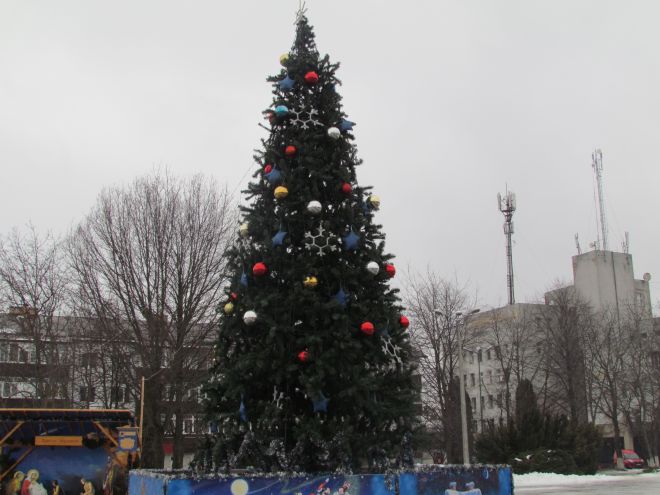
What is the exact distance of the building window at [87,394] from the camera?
30547mm

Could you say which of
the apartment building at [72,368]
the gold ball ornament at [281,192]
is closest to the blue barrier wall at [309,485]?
the gold ball ornament at [281,192]

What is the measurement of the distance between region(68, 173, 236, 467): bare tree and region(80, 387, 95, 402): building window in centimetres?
466

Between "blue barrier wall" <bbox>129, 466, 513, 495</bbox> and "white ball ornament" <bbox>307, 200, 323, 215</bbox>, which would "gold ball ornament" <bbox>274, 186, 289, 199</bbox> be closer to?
"white ball ornament" <bbox>307, 200, 323, 215</bbox>

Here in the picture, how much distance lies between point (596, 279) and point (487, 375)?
51.8 ft

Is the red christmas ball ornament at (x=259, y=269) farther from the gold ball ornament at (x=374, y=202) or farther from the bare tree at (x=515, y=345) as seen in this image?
the bare tree at (x=515, y=345)

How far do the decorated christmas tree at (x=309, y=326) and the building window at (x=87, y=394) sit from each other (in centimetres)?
2115

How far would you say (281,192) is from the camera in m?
11.4

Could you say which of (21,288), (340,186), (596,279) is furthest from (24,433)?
(596,279)

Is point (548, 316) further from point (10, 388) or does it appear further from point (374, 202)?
point (374, 202)

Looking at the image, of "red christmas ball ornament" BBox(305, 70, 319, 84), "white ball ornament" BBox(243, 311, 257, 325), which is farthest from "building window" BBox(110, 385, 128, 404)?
"red christmas ball ornament" BBox(305, 70, 319, 84)

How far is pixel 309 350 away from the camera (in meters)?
10.8

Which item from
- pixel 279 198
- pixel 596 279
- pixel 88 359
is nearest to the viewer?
pixel 279 198

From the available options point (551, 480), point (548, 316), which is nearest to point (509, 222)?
point (548, 316)

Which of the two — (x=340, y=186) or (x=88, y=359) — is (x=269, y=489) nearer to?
(x=340, y=186)
